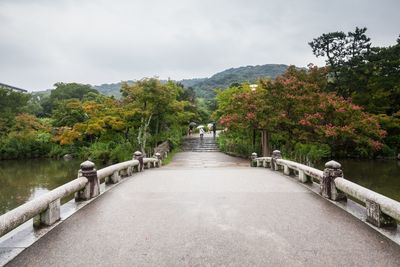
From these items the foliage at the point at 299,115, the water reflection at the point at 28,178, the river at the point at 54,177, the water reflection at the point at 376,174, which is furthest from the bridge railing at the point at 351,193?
the water reflection at the point at 28,178

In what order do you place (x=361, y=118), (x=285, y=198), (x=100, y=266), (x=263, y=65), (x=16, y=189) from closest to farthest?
1. (x=100, y=266)
2. (x=285, y=198)
3. (x=16, y=189)
4. (x=361, y=118)
5. (x=263, y=65)

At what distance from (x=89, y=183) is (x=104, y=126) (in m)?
18.9

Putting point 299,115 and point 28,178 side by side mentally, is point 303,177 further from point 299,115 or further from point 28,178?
point 28,178

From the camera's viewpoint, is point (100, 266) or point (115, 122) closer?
point (100, 266)

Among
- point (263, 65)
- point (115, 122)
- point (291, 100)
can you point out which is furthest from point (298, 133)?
point (263, 65)

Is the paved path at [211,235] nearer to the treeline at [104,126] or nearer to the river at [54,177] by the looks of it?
the river at [54,177]

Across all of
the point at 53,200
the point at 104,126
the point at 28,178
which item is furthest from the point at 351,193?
the point at 104,126

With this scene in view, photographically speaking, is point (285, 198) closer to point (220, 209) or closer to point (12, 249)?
point (220, 209)

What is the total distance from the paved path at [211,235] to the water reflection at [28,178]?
1010cm

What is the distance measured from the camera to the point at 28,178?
2208cm

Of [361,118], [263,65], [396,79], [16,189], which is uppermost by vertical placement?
[263,65]

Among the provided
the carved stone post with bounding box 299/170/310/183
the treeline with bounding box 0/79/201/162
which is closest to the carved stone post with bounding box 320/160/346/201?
the carved stone post with bounding box 299/170/310/183

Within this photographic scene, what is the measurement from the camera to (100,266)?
3570 mm

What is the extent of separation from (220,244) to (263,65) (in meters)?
182
